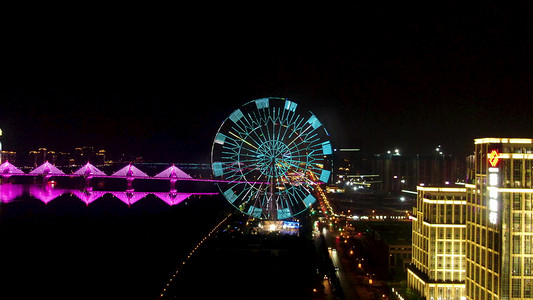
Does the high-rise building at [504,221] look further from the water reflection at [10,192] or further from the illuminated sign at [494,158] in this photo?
the water reflection at [10,192]

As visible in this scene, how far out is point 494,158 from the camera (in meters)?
8.41

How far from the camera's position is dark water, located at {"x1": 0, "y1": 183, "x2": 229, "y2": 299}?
10.9m

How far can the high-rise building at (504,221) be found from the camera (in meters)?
8.01

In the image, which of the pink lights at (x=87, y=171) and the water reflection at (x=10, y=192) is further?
the pink lights at (x=87, y=171)

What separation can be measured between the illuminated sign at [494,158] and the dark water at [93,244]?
742 cm

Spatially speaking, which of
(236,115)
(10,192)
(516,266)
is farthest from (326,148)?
(10,192)

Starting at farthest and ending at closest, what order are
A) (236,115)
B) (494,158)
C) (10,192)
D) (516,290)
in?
(10,192), (236,115), (494,158), (516,290)

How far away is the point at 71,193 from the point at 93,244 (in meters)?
17.8

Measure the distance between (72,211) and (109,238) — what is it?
790 centimetres

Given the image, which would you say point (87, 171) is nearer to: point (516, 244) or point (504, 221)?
point (504, 221)

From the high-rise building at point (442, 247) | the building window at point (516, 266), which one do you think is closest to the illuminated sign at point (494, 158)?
the building window at point (516, 266)

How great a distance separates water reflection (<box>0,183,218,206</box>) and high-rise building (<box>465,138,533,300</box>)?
2121 cm

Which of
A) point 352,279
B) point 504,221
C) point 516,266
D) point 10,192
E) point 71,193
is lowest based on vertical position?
point 352,279

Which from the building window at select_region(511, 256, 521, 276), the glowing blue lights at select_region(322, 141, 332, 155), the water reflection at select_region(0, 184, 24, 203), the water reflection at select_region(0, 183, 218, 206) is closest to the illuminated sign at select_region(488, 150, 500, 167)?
the building window at select_region(511, 256, 521, 276)
